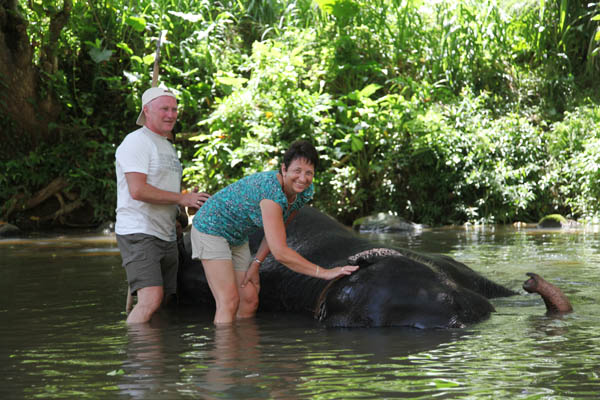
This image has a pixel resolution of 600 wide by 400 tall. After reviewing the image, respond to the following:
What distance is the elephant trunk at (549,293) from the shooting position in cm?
448

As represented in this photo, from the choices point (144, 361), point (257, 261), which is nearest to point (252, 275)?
point (257, 261)

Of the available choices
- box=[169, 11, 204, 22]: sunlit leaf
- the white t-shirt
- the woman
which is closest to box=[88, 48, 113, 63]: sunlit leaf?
box=[169, 11, 204, 22]: sunlit leaf

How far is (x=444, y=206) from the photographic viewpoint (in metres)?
12.9

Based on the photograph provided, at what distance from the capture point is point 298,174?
417cm

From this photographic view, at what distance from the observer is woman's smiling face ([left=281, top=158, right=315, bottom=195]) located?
4.16 meters

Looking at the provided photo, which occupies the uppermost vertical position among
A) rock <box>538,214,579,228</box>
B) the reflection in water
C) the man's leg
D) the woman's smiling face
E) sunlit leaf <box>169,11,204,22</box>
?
sunlit leaf <box>169,11,204,22</box>

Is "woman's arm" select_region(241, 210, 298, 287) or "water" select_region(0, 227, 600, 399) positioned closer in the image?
"water" select_region(0, 227, 600, 399)

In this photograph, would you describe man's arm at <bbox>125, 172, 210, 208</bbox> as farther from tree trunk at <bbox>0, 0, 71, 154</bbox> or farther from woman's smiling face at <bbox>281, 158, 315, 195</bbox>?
tree trunk at <bbox>0, 0, 71, 154</bbox>

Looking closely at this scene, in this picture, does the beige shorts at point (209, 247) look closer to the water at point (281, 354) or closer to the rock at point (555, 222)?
the water at point (281, 354)

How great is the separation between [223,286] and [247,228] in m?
0.38

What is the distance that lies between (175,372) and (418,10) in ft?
43.1

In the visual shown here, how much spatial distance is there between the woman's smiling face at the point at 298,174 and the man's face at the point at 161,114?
99cm

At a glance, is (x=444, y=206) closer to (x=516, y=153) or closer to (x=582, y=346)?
(x=516, y=153)

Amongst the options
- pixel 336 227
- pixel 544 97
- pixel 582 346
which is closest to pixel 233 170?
pixel 544 97
